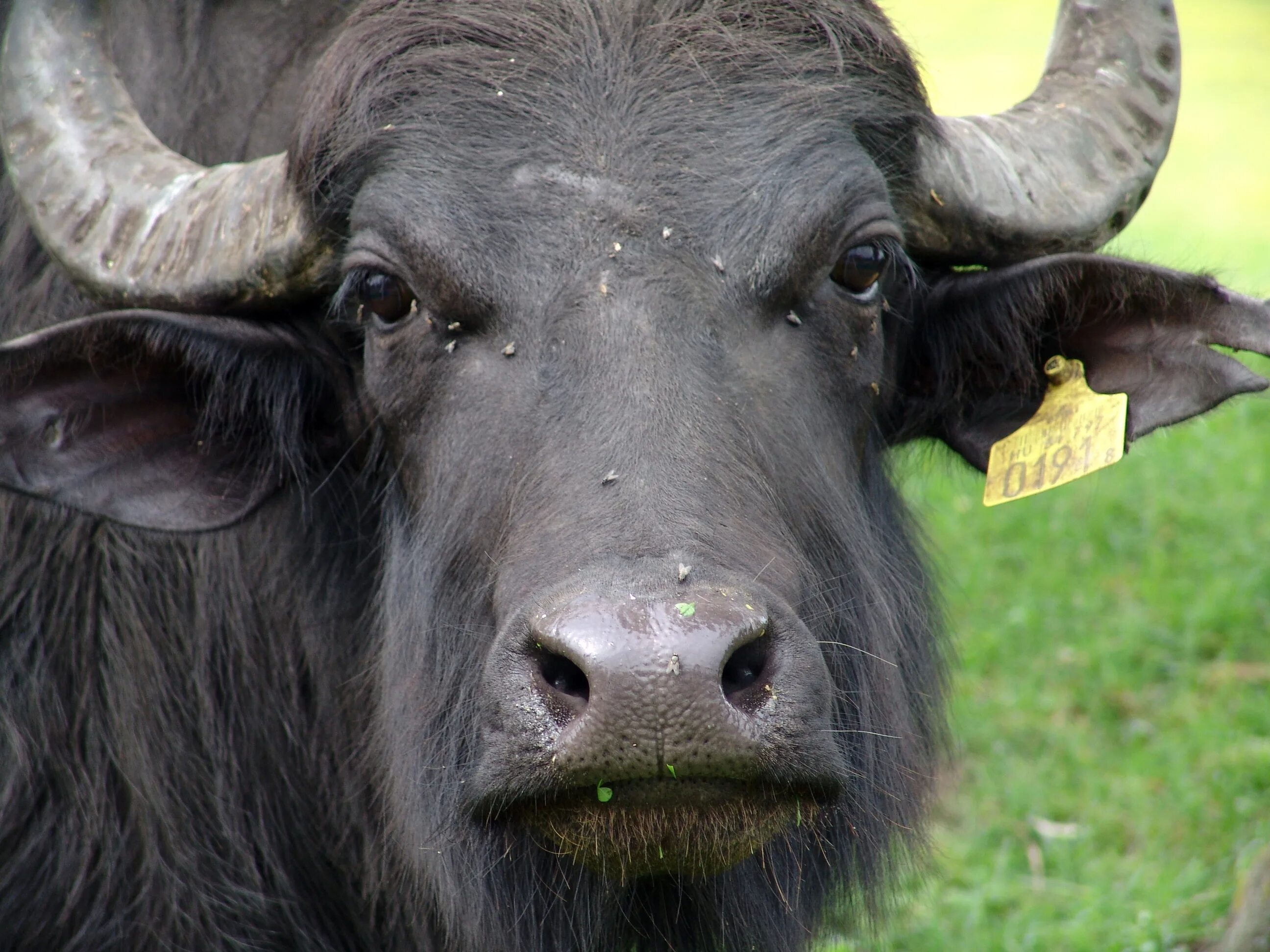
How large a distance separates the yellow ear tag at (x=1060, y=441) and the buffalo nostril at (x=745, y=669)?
1.44 metres

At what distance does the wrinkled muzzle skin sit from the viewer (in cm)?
279

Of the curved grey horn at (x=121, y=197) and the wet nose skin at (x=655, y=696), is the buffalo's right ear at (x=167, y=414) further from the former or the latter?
the wet nose skin at (x=655, y=696)

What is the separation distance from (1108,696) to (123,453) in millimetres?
4608

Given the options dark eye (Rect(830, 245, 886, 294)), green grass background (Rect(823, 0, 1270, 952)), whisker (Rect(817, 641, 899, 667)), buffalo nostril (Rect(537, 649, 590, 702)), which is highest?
dark eye (Rect(830, 245, 886, 294))

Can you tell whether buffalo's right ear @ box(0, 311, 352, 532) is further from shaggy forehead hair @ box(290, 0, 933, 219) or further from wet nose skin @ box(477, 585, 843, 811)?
wet nose skin @ box(477, 585, 843, 811)

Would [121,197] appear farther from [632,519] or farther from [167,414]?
[632,519]

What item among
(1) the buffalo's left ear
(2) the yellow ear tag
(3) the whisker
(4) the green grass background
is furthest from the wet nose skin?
(4) the green grass background

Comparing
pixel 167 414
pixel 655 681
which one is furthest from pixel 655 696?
pixel 167 414

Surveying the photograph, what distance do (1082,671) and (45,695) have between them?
4638mm

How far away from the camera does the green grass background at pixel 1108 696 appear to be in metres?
5.45

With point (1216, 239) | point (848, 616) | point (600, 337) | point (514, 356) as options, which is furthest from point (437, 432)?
point (1216, 239)

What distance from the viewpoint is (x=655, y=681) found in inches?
103

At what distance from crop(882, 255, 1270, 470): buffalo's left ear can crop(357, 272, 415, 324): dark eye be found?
4.68ft

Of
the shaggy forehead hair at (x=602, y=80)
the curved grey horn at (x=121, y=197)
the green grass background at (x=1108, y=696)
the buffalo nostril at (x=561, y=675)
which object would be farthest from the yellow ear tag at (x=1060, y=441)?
the curved grey horn at (x=121, y=197)
